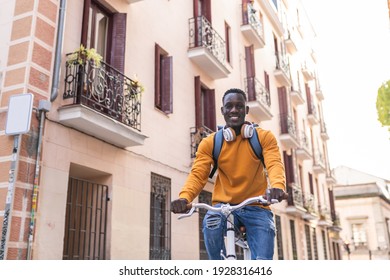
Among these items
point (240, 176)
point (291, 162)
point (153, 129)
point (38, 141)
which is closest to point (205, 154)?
point (240, 176)

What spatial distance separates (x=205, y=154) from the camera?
3.35 m

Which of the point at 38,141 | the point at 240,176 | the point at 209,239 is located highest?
the point at 38,141

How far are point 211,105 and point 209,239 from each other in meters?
10.8

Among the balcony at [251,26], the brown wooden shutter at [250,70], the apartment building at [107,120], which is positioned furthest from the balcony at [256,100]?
the balcony at [251,26]

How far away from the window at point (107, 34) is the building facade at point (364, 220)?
37.7m

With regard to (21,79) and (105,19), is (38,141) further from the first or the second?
(105,19)

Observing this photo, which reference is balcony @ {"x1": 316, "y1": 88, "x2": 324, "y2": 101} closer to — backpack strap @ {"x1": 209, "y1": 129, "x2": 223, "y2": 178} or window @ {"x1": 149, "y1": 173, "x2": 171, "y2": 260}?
window @ {"x1": 149, "y1": 173, "x2": 171, "y2": 260}

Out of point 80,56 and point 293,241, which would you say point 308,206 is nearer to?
point 293,241

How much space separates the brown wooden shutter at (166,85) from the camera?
11.1m

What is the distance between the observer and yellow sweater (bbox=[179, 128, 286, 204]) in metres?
3.20

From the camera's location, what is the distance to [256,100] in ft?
54.5

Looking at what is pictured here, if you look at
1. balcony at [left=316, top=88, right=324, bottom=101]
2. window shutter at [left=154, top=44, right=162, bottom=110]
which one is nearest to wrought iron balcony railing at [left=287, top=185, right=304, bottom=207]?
window shutter at [left=154, top=44, right=162, bottom=110]

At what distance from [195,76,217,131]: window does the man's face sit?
376 inches

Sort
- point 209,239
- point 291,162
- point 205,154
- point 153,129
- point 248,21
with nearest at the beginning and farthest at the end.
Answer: point 209,239, point 205,154, point 153,129, point 248,21, point 291,162
